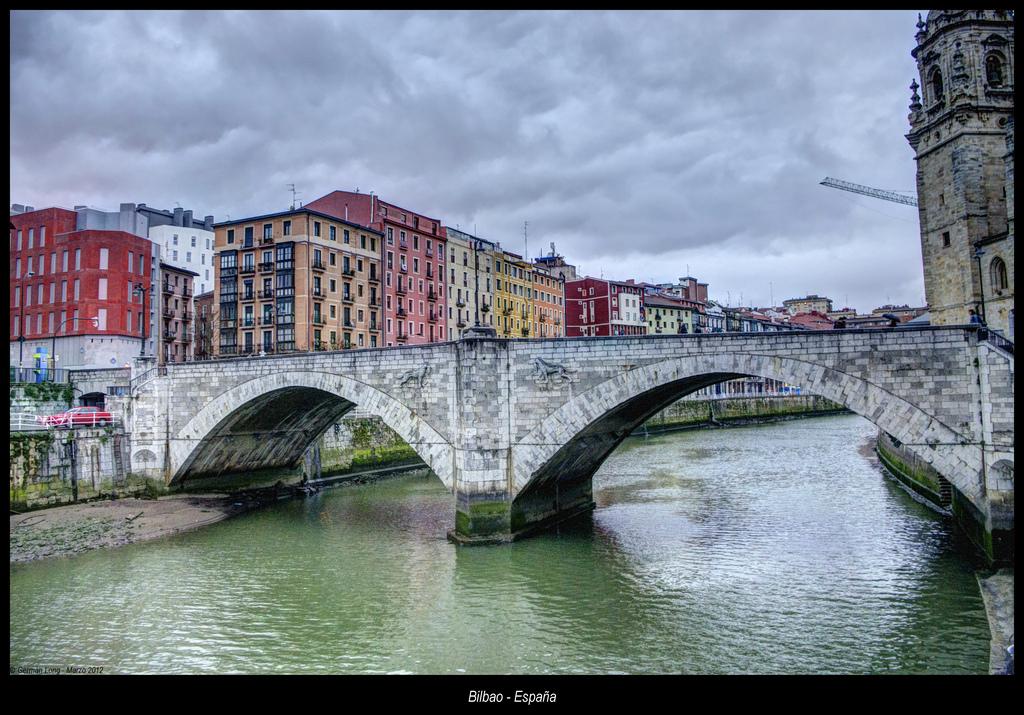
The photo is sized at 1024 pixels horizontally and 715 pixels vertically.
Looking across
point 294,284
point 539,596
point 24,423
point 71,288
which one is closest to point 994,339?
point 539,596

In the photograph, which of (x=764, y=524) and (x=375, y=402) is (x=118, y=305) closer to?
(x=375, y=402)

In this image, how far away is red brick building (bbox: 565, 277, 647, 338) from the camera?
8188 centimetres

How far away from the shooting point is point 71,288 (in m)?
48.2

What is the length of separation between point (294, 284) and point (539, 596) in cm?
3841

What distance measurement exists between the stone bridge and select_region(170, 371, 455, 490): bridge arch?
0.29 feet

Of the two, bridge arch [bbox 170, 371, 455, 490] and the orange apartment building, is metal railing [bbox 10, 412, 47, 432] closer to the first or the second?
bridge arch [bbox 170, 371, 455, 490]

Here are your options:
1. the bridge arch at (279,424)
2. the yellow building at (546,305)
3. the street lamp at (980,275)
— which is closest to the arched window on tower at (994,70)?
the street lamp at (980,275)

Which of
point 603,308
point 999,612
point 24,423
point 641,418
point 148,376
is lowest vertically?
point 999,612

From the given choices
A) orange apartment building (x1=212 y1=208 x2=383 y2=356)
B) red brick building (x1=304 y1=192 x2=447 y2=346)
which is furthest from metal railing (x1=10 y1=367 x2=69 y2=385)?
red brick building (x1=304 y1=192 x2=447 y2=346)

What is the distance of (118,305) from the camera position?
163ft

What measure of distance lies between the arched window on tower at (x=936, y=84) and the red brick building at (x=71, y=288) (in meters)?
51.6

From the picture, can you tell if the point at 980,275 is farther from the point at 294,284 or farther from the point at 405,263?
the point at 294,284
